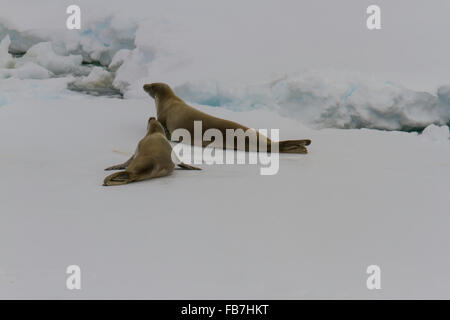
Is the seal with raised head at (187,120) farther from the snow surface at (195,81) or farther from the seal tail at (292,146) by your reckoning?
the snow surface at (195,81)

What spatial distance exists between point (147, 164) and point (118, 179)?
0.18m

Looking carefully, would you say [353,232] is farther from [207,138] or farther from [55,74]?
[55,74]

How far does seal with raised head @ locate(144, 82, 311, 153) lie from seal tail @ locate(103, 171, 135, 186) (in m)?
1.21

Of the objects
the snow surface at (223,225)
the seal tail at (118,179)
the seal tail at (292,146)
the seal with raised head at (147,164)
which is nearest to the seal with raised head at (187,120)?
the seal tail at (292,146)

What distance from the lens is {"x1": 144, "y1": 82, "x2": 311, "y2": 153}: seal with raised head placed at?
4082 mm

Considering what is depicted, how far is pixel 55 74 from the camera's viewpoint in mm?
6535

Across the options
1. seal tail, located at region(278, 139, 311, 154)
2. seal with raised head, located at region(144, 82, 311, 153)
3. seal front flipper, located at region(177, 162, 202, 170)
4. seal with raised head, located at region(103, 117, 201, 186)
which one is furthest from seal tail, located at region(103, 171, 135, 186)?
seal tail, located at region(278, 139, 311, 154)

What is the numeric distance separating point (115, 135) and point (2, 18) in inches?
129

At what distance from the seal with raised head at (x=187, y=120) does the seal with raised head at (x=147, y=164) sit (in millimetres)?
893

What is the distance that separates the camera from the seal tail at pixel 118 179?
304 centimetres

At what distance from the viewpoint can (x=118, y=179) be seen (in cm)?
306

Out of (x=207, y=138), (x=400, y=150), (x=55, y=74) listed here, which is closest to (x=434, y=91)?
(x=400, y=150)

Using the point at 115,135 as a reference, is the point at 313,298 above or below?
below

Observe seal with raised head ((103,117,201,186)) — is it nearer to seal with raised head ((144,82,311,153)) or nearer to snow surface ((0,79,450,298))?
snow surface ((0,79,450,298))
